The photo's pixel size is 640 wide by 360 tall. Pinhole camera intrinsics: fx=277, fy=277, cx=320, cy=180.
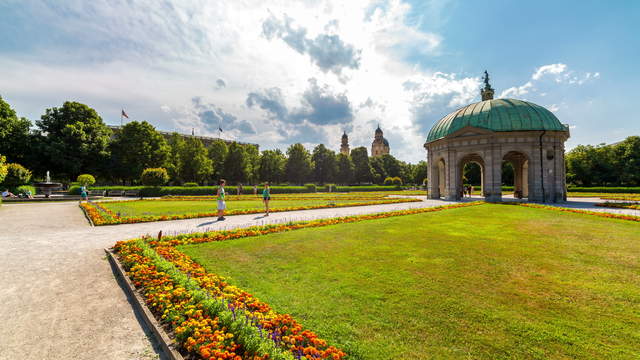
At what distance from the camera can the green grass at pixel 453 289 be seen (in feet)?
12.5

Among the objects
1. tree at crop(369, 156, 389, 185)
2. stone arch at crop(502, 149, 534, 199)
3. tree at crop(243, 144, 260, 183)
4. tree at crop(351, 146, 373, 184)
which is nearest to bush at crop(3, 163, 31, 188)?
tree at crop(243, 144, 260, 183)

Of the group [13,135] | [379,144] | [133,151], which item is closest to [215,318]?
[133,151]

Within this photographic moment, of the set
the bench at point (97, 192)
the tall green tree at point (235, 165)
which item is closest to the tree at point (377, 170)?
the tall green tree at point (235, 165)

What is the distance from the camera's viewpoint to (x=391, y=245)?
30.8ft

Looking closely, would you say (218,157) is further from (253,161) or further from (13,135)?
(13,135)

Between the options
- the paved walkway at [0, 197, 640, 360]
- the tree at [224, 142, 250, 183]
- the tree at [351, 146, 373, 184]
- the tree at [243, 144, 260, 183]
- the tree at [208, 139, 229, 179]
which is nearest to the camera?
the paved walkway at [0, 197, 640, 360]

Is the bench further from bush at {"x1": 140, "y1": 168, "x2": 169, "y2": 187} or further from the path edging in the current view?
the path edging

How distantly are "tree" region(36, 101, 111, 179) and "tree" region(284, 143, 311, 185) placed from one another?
142 ft

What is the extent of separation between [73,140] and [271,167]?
44.3 metres

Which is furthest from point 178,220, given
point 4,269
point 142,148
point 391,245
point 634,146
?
point 634,146

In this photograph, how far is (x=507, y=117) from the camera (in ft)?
97.3

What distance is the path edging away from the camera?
3.88m

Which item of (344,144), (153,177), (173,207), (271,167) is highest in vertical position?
(344,144)

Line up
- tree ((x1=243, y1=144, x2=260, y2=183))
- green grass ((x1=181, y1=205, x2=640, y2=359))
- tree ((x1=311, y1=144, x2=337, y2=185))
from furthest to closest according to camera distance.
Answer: tree ((x1=311, y1=144, x2=337, y2=185)) → tree ((x1=243, y1=144, x2=260, y2=183)) → green grass ((x1=181, y1=205, x2=640, y2=359))
